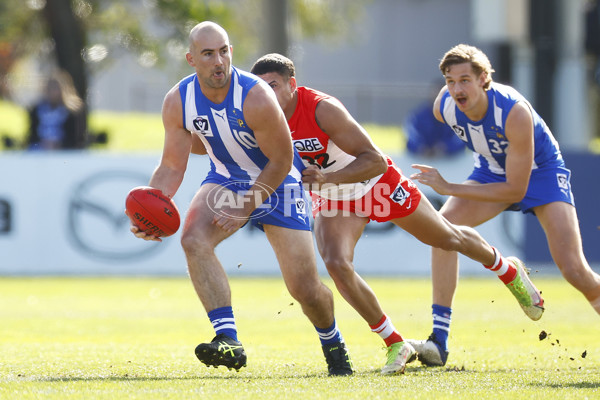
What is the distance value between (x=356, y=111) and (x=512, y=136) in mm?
23574

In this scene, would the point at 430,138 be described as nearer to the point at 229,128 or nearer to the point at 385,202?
the point at 385,202

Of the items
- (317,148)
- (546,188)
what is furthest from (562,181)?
(317,148)

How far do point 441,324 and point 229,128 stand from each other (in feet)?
7.04

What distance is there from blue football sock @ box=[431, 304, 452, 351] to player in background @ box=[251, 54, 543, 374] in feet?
1.50

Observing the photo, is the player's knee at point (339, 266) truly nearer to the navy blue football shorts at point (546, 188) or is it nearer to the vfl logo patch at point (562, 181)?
the navy blue football shorts at point (546, 188)

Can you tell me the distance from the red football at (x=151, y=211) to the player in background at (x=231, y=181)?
7 centimetres

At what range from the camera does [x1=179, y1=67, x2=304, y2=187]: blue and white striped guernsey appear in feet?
21.4

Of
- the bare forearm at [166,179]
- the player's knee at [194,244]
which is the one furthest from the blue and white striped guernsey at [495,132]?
the player's knee at [194,244]

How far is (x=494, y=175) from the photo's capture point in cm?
772

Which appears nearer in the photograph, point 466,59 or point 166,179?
point 166,179

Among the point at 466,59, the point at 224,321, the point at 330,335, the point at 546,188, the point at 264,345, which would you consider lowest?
the point at 264,345

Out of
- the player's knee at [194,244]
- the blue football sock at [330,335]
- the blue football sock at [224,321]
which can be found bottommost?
the blue football sock at [330,335]

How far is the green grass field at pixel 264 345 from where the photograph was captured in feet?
19.1

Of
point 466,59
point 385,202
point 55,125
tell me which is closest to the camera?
point 385,202
